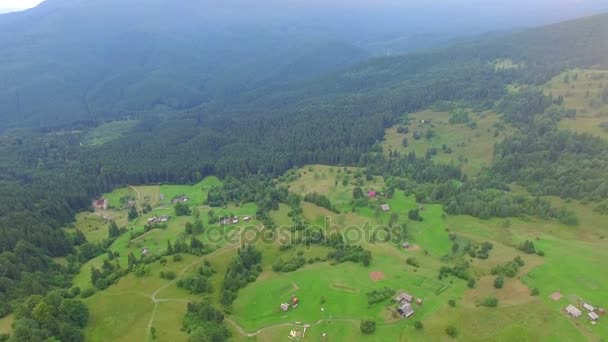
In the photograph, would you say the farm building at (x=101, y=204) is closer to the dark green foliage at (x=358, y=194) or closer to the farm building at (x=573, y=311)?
the dark green foliage at (x=358, y=194)

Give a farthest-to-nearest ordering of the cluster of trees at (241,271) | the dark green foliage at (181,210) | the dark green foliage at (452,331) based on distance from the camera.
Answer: the dark green foliage at (181,210) → the cluster of trees at (241,271) → the dark green foliage at (452,331)

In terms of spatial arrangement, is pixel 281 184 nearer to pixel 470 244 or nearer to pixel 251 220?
pixel 251 220

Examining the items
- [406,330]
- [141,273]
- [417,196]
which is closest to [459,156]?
[417,196]

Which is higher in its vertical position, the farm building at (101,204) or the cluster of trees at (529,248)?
the farm building at (101,204)

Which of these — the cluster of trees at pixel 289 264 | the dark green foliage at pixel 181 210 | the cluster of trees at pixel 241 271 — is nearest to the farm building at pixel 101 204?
the dark green foliage at pixel 181 210

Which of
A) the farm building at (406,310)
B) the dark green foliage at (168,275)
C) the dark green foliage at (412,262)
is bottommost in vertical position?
the dark green foliage at (412,262)

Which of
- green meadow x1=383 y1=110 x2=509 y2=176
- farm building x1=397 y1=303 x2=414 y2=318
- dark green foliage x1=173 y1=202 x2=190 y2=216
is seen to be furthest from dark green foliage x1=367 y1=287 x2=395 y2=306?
green meadow x1=383 y1=110 x2=509 y2=176

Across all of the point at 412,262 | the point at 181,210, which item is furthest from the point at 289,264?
the point at 181,210

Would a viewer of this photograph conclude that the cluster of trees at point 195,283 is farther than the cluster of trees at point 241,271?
Yes
